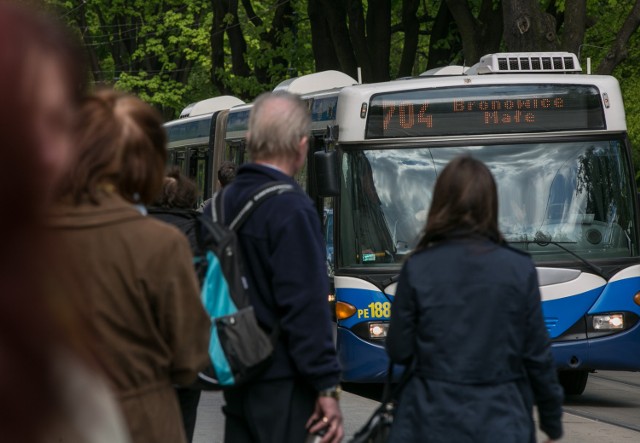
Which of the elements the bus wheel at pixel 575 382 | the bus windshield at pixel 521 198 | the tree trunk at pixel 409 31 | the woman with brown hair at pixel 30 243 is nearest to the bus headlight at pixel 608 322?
the bus windshield at pixel 521 198

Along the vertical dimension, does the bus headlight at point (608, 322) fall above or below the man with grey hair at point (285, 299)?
below

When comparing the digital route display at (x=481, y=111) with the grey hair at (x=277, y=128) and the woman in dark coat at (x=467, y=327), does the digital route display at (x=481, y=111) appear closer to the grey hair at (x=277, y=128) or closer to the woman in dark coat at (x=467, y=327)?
the grey hair at (x=277, y=128)

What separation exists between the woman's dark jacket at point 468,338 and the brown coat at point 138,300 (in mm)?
1247

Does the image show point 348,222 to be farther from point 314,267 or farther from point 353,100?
point 314,267

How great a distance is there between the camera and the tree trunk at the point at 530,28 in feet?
54.2

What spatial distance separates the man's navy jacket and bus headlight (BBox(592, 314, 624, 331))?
272 inches

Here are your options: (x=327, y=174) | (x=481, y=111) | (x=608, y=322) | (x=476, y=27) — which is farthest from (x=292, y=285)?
(x=476, y=27)

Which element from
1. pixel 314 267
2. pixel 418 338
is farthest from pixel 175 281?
pixel 418 338

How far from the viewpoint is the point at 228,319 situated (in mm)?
3668

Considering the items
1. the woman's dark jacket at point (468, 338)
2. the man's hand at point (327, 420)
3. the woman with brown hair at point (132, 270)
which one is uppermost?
the woman with brown hair at point (132, 270)

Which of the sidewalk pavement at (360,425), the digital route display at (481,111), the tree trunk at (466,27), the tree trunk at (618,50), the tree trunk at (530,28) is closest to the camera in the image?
the sidewalk pavement at (360,425)

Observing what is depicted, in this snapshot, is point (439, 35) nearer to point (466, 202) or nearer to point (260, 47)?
point (260, 47)

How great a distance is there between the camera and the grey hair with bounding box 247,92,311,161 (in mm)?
3949

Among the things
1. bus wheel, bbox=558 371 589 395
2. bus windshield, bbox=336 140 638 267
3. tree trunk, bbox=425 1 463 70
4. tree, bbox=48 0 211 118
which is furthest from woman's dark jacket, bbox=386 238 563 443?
tree, bbox=48 0 211 118
